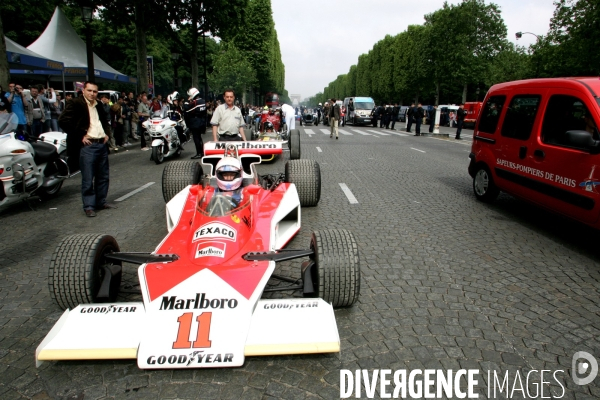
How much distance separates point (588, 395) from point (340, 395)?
1434 millimetres

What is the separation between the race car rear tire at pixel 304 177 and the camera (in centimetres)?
649

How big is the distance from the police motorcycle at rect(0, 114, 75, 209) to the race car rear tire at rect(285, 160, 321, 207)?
404cm

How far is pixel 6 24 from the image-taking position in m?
35.8

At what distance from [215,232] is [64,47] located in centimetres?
1880

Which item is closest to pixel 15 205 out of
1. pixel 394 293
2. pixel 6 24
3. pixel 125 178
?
pixel 125 178

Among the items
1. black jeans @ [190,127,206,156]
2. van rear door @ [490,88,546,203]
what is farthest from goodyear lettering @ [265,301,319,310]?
black jeans @ [190,127,206,156]

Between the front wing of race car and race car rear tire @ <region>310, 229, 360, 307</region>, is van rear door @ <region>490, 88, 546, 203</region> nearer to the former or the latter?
race car rear tire @ <region>310, 229, 360, 307</region>

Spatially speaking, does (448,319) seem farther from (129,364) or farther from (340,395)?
(129,364)

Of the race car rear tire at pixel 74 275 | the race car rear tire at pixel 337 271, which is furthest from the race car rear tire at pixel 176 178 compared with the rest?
the race car rear tire at pixel 337 271

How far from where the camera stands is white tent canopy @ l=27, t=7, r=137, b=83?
17.6 m

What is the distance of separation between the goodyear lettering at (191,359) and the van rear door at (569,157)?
4.29m

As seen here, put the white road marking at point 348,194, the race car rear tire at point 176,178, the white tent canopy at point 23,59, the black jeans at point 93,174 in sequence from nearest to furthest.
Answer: the race car rear tire at point 176,178 → the black jeans at point 93,174 → the white road marking at point 348,194 → the white tent canopy at point 23,59

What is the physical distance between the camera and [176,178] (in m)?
6.24

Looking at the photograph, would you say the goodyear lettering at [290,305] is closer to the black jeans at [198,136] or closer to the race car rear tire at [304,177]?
the race car rear tire at [304,177]
